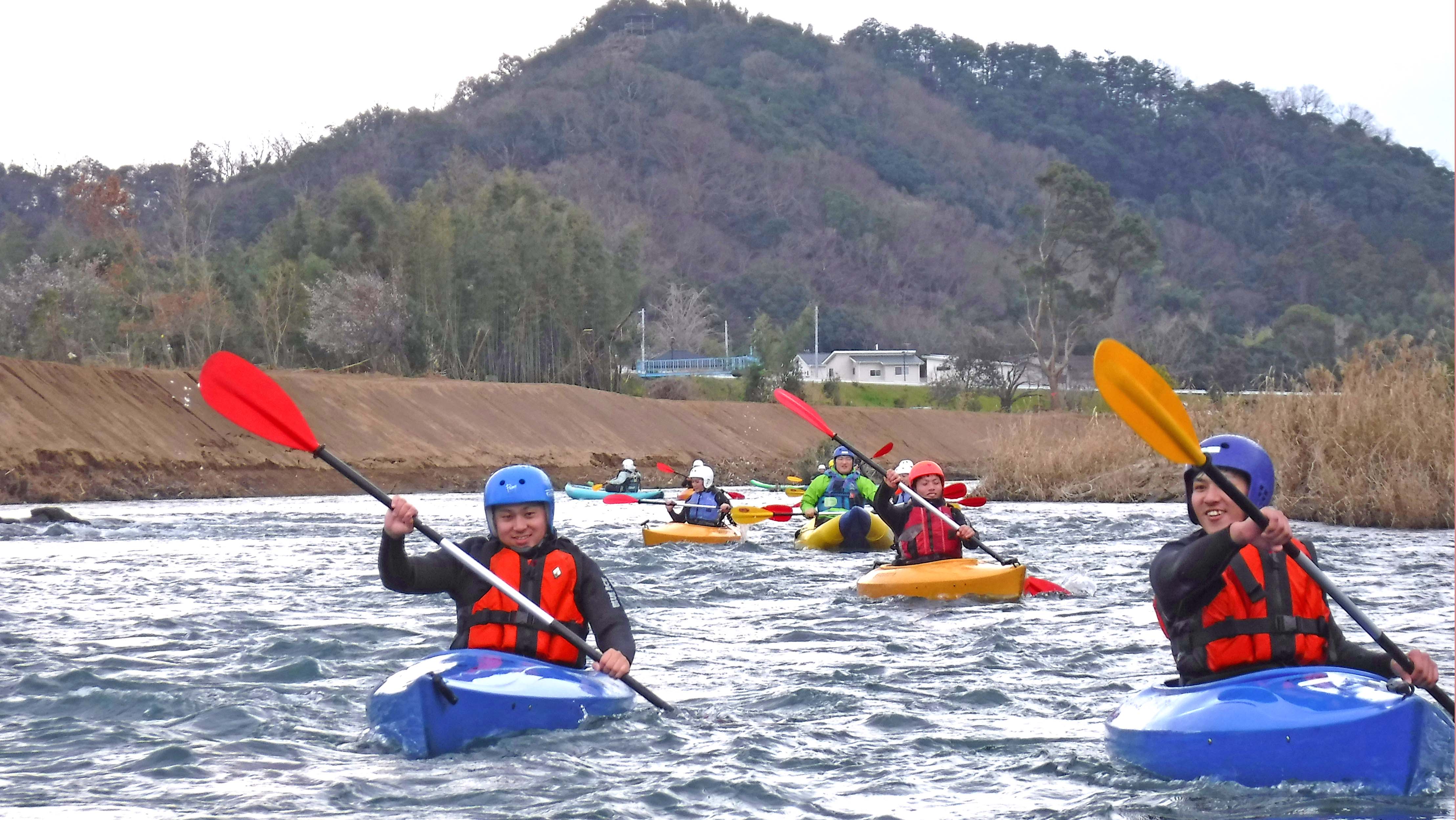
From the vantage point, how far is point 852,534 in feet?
51.1

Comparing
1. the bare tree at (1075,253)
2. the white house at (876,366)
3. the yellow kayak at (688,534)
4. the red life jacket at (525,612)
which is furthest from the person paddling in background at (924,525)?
the white house at (876,366)

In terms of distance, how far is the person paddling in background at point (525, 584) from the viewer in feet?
20.2

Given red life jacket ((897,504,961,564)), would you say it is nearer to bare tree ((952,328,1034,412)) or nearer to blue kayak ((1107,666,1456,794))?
blue kayak ((1107,666,1456,794))

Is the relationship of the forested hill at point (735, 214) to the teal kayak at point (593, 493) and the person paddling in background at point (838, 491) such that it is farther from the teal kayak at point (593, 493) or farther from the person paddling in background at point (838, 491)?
the person paddling in background at point (838, 491)

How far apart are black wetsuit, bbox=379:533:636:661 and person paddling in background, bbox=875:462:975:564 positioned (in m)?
5.12

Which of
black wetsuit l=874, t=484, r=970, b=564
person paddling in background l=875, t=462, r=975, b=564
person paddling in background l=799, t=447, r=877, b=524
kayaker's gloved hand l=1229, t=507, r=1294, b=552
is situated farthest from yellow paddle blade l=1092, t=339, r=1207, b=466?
person paddling in background l=799, t=447, r=877, b=524

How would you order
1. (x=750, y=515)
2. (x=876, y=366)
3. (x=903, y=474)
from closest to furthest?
(x=903, y=474) < (x=750, y=515) < (x=876, y=366)

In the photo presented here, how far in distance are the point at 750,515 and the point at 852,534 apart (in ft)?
14.8

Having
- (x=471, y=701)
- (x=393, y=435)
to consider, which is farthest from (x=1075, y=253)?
(x=471, y=701)

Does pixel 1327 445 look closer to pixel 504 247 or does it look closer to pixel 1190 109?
pixel 504 247

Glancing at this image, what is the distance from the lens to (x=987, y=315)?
92.2 m

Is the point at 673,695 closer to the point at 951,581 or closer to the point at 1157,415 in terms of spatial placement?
the point at 1157,415

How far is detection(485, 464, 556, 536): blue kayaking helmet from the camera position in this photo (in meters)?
6.12

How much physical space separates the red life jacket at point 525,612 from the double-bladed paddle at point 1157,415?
2502mm
